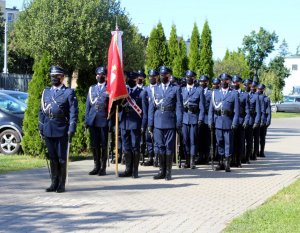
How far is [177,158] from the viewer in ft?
44.8

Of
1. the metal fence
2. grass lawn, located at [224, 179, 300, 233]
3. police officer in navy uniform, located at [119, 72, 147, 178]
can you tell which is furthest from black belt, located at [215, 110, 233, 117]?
the metal fence

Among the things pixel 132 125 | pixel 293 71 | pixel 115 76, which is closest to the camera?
pixel 115 76

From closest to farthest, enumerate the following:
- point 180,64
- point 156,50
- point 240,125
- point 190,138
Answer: point 190,138 → point 240,125 → point 156,50 → point 180,64

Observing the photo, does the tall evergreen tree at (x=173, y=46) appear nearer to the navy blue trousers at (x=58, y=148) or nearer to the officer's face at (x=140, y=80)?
the officer's face at (x=140, y=80)

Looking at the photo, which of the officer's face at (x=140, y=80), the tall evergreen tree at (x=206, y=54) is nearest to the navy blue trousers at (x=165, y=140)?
the officer's face at (x=140, y=80)

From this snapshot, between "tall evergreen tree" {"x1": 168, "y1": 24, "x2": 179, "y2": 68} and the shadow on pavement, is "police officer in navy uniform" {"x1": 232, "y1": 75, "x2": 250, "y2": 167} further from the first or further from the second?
"tall evergreen tree" {"x1": 168, "y1": 24, "x2": 179, "y2": 68}

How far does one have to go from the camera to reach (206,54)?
31.7 metres

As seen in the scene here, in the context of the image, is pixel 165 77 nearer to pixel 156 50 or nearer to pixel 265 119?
pixel 265 119

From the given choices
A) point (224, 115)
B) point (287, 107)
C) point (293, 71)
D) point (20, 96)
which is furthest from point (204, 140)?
point (293, 71)

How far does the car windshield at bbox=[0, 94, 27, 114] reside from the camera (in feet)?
51.1

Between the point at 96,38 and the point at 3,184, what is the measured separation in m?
13.5

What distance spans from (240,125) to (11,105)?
232 inches

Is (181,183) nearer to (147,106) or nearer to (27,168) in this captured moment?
(147,106)

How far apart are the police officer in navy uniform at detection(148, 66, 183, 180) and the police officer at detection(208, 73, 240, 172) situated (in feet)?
6.07
